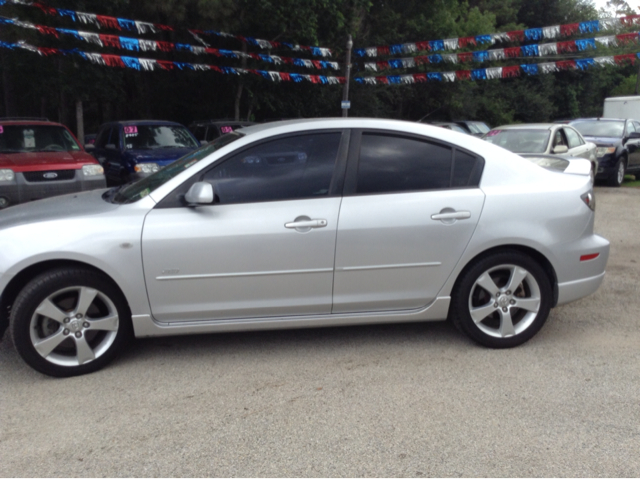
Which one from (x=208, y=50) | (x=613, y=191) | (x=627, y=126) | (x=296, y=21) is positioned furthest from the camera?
(x=296, y=21)

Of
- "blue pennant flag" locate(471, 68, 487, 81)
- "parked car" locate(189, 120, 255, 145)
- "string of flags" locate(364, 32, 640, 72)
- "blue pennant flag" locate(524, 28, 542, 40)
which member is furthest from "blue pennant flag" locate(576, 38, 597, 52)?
"parked car" locate(189, 120, 255, 145)

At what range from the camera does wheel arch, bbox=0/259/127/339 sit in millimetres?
3893

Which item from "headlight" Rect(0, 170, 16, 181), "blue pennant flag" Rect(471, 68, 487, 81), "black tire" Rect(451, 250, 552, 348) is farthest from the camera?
"blue pennant flag" Rect(471, 68, 487, 81)

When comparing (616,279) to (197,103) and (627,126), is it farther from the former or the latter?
(197,103)

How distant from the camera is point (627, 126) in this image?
50.8 feet

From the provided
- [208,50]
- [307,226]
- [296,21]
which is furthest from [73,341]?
[296,21]

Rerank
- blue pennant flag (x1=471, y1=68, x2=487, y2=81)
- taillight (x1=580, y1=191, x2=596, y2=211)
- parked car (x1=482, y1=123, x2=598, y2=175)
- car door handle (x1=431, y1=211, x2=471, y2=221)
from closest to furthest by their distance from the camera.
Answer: car door handle (x1=431, y1=211, x2=471, y2=221) → taillight (x1=580, y1=191, x2=596, y2=211) → parked car (x1=482, y1=123, x2=598, y2=175) → blue pennant flag (x1=471, y1=68, x2=487, y2=81)

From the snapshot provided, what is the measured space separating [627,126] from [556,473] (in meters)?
14.8

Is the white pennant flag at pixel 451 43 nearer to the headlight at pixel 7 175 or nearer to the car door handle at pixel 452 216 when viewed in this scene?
the headlight at pixel 7 175

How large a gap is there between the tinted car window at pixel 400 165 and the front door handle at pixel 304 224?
39 centimetres

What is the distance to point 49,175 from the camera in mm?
9102

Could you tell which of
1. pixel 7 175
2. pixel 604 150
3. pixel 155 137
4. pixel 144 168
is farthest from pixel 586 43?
pixel 7 175

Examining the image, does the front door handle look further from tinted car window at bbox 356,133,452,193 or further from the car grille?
the car grille

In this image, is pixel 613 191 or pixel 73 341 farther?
pixel 613 191
